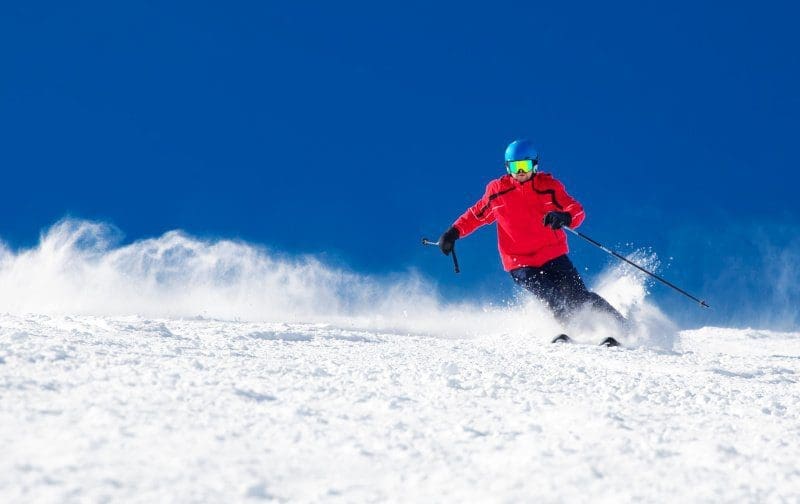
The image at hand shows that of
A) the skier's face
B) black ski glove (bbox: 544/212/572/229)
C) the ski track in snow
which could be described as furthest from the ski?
the ski track in snow

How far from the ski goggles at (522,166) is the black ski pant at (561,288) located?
1036 mm

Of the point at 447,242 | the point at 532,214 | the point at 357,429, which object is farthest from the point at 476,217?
the point at 357,429

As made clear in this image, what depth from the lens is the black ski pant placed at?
7.85 meters

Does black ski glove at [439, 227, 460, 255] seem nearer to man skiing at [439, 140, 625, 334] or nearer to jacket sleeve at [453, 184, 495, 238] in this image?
jacket sleeve at [453, 184, 495, 238]

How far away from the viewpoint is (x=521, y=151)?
315 inches

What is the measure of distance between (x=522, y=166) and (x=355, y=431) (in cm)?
612

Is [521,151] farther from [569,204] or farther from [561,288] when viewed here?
[561,288]

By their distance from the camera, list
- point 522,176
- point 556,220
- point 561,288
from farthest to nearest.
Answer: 1. point 522,176
2. point 561,288
3. point 556,220

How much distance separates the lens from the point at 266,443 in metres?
2.08

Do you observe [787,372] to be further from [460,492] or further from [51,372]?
[51,372]

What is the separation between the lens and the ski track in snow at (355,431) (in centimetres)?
181

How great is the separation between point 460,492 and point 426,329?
6919 millimetres

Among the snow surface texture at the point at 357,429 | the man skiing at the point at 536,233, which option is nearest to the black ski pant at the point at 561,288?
the man skiing at the point at 536,233

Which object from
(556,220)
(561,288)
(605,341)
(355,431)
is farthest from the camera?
(561,288)
